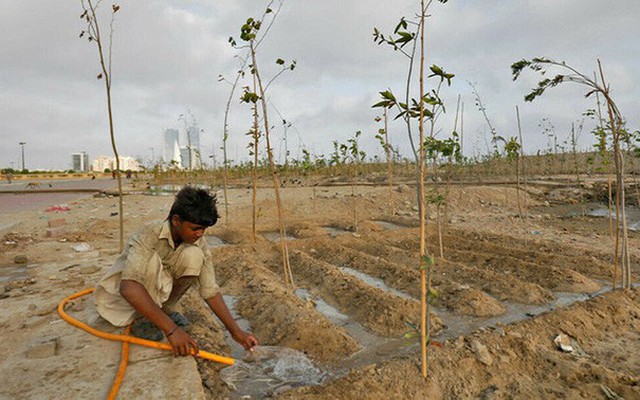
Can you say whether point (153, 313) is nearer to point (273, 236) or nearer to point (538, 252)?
point (538, 252)

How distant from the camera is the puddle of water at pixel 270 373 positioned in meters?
2.81

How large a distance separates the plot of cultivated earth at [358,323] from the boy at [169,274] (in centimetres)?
23

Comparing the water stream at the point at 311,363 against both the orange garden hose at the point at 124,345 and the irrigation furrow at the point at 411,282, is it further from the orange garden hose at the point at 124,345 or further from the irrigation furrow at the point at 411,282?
the orange garden hose at the point at 124,345

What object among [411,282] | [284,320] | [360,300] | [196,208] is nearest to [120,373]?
[196,208]

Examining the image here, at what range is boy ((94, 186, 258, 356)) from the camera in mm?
2514

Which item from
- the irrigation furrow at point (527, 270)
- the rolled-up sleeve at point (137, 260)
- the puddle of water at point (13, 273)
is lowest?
the irrigation furrow at point (527, 270)

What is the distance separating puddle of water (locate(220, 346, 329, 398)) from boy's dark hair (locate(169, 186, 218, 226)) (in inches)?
44.5

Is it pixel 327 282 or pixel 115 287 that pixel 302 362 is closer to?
pixel 115 287

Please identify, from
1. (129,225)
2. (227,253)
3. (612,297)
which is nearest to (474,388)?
(612,297)

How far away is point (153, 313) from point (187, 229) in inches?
20.8

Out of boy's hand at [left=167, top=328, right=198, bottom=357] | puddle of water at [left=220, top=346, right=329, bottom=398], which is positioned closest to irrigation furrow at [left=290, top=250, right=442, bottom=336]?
puddle of water at [left=220, top=346, right=329, bottom=398]

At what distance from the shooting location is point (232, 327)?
107 inches

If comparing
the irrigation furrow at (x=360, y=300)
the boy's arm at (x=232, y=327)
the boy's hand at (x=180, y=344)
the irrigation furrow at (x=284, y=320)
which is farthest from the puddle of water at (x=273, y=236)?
the boy's hand at (x=180, y=344)

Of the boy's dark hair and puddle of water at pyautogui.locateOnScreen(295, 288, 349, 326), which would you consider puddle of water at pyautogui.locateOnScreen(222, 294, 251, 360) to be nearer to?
puddle of water at pyautogui.locateOnScreen(295, 288, 349, 326)
